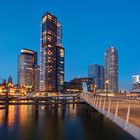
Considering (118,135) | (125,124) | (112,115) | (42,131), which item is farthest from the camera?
(42,131)

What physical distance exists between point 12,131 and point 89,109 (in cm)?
2981

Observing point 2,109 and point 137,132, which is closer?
point 137,132

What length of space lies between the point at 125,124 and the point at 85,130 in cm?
2261

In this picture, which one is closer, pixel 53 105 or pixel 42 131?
pixel 42 131

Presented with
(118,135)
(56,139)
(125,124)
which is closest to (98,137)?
(118,135)

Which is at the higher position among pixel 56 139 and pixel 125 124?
pixel 125 124

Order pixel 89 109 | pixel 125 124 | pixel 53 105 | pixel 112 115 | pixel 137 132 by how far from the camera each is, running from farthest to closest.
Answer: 1. pixel 53 105
2. pixel 89 109
3. pixel 112 115
4. pixel 125 124
5. pixel 137 132

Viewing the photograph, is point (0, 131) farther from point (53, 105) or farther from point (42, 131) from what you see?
point (53, 105)

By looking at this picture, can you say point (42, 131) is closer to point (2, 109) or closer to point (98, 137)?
point (98, 137)

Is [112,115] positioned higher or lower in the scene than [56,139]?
higher

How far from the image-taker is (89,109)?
59344 mm

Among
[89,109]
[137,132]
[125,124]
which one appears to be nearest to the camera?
[137,132]

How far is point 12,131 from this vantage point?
32.3 meters

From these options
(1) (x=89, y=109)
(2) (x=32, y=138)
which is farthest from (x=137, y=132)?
(1) (x=89, y=109)
